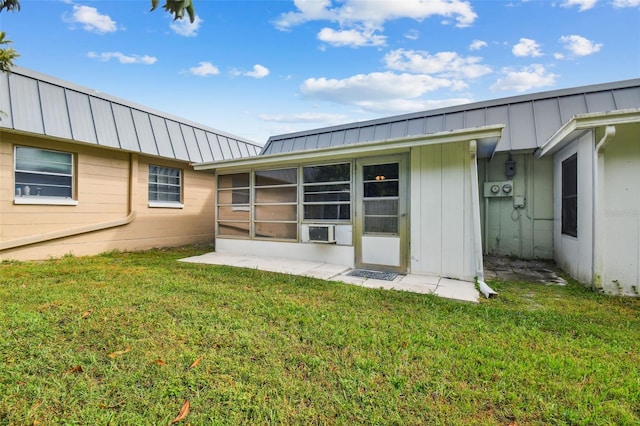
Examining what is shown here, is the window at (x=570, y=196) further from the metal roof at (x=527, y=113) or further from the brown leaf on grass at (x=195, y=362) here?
the brown leaf on grass at (x=195, y=362)

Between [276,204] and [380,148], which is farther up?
[380,148]

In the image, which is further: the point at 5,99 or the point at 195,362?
the point at 5,99

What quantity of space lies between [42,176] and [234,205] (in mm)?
3874

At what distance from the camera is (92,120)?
6477mm

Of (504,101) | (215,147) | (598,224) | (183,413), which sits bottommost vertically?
(183,413)

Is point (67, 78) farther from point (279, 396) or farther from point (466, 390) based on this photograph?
point (466, 390)

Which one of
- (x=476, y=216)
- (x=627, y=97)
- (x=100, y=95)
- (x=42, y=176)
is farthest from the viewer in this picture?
(x=100, y=95)

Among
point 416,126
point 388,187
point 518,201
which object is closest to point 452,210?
point 388,187

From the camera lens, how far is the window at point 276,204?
625 centimetres

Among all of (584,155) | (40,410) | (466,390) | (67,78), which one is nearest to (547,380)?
(466,390)

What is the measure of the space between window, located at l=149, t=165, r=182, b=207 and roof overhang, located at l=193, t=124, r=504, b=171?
2.24 meters

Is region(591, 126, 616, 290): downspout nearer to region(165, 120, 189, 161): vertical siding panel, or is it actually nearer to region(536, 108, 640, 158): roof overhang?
region(536, 108, 640, 158): roof overhang

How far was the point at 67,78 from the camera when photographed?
635 cm

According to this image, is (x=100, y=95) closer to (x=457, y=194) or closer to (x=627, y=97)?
(x=457, y=194)
